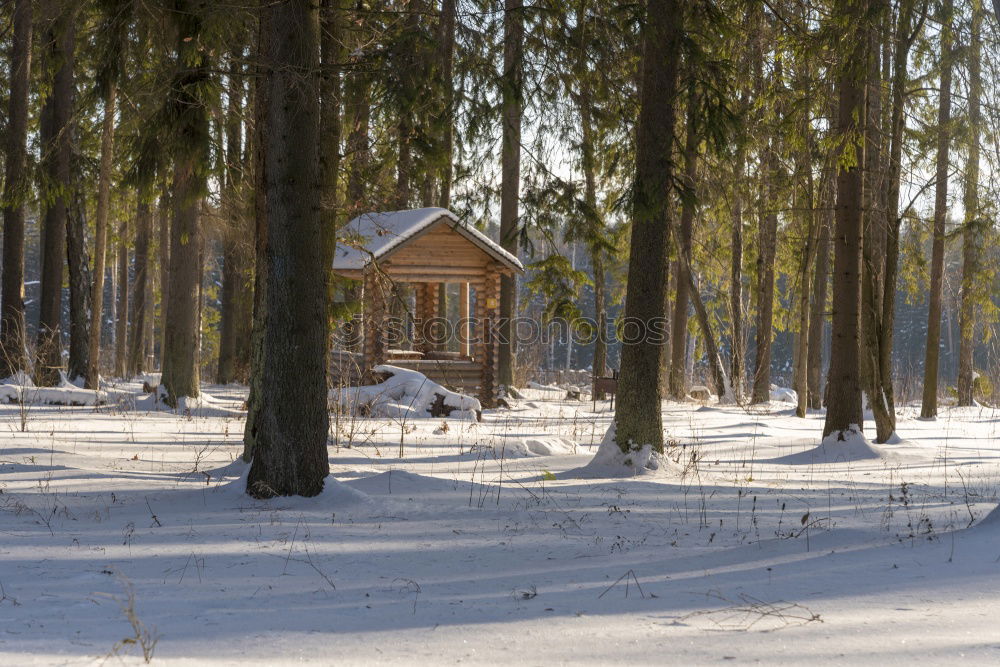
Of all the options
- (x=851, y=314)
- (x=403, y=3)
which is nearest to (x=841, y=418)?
(x=851, y=314)

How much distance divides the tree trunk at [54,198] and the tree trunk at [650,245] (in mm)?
10065

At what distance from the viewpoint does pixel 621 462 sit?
8.83 meters

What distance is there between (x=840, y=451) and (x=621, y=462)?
12.3 ft

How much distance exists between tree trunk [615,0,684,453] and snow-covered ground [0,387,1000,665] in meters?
0.68

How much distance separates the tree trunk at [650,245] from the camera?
8.63 metres

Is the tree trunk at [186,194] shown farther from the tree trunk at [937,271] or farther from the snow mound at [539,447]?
the tree trunk at [937,271]

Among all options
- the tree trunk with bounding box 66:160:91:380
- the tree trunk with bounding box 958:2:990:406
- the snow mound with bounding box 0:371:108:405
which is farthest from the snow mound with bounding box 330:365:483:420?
the tree trunk with bounding box 958:2:990:406

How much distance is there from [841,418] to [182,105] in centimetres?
875

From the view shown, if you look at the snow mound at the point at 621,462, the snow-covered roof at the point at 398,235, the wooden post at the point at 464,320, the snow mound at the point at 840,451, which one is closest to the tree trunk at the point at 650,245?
the snow mound at the point at 621,462

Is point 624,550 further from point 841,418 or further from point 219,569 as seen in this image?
point 841,418

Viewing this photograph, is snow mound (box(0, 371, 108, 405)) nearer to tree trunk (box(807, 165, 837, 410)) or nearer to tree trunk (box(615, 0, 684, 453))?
tree trunk (box(615, 0, 684, 453))

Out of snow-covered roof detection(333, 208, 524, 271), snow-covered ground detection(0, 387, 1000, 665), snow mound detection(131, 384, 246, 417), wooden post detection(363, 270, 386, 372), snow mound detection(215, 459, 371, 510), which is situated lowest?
snow-covered ground detection(0, 387, 1000, 665)

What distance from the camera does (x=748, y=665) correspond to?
347 cm

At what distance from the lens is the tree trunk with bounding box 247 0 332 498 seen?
6.79 m
